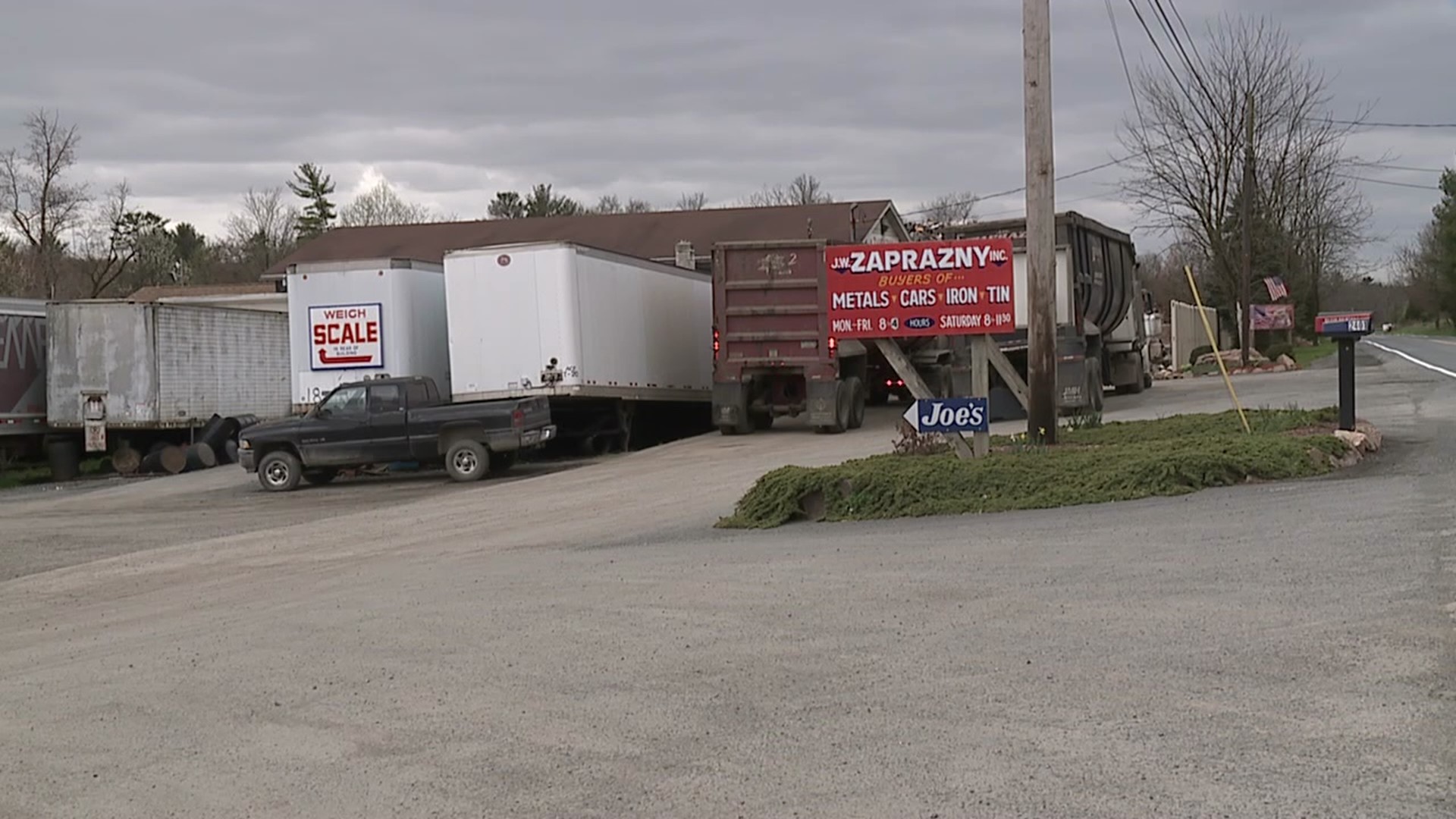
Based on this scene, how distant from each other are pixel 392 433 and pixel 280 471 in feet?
6.85

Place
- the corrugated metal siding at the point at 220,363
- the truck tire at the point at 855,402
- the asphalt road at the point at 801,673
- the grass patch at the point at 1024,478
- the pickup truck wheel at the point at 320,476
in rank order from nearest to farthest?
the asphalt road at the point at 801,673 < the grass patch at the point at 1024,478 < the pickup truck wheel at the point at 320,476 < the truck tire at the point at 855,402 < the corrugated metal siding at the point at 220,363

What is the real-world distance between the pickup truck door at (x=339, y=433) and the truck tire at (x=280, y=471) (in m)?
0.26

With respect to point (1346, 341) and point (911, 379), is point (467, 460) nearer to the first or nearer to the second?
point (911, 379)

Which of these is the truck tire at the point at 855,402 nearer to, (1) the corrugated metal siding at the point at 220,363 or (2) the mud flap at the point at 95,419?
(1) the corrugated metal siding at the point at 220,363

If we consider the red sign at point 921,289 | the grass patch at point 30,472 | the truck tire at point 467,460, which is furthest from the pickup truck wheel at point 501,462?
the grass patch at point 30,472

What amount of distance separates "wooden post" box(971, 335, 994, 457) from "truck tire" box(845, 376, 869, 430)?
34.0 feet

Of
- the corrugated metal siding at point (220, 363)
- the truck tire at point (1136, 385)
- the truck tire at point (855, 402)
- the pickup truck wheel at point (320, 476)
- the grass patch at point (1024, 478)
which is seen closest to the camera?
the grass patch at point (1024, 478)

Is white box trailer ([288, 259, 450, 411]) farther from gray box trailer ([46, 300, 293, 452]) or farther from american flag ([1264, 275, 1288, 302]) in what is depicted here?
american flag ([1264, 275, 1288, 302])

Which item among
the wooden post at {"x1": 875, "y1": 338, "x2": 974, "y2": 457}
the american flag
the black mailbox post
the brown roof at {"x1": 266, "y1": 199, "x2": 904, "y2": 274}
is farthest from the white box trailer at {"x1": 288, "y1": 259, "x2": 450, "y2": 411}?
the american flag

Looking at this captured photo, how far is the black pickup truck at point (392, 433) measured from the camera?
864 inches

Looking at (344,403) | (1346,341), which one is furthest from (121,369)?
(1346,341)

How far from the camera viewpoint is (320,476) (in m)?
23.5

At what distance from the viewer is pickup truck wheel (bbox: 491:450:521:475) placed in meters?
23.0

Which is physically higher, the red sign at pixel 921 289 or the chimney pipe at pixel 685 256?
the chimney pipe at pixel 685 256
